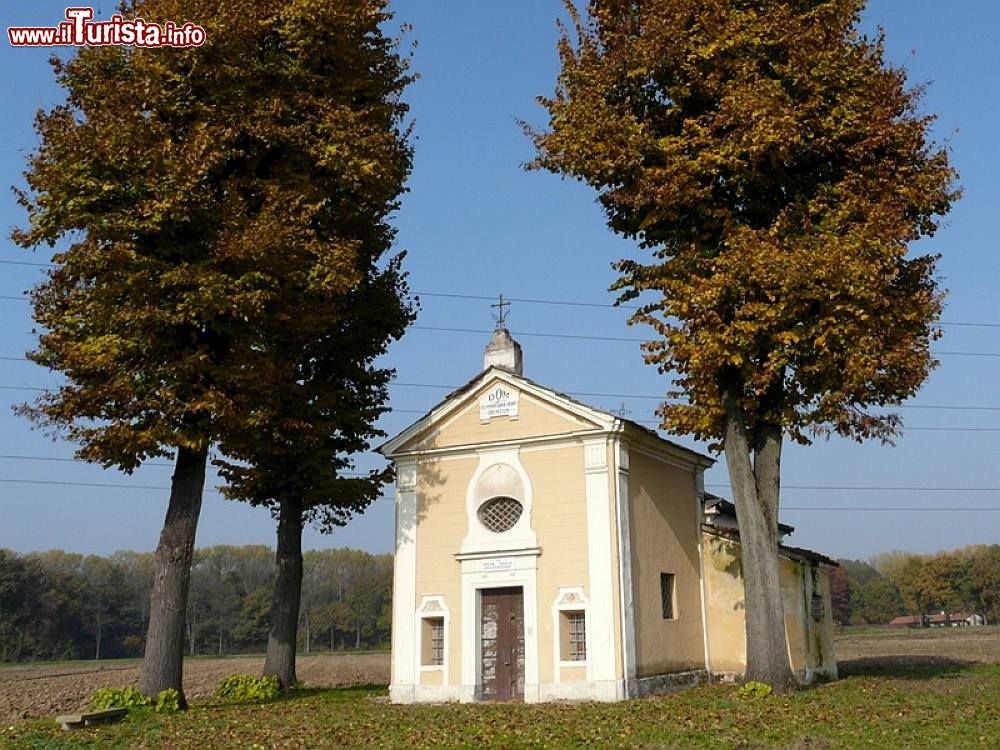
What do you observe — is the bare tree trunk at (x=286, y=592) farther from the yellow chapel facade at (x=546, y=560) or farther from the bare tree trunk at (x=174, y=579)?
the bare tree trunk at (x=174, y=579)

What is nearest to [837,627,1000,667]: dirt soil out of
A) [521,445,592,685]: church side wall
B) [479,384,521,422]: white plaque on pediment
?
[521,445,592,685]: church side wall

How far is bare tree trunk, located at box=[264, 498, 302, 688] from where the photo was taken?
21.1m

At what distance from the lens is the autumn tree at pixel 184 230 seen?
1612 centimetres

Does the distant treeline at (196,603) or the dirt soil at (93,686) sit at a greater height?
the distant treeline at (196,603)

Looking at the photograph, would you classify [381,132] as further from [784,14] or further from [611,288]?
[784,14]

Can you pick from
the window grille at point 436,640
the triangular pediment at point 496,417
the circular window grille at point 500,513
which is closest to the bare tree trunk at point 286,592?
the triangular pediment at point 496,417

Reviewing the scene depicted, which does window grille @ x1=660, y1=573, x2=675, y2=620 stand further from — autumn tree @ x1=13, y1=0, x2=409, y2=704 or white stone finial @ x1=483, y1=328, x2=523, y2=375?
autumn tree @ x1=13, y1=0, x2=409, y2=704

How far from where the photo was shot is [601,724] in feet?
45.8

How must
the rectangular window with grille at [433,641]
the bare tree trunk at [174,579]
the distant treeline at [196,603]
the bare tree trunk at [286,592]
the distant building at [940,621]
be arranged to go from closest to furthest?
the bare tree trunk at [174,579], the rectangular window with grille at [433,641], the bare tree trunk at [286,592], the distant treeline at [196,603], the distant building at [940,621]

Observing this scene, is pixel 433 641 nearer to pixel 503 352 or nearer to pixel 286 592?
pixel 286 592

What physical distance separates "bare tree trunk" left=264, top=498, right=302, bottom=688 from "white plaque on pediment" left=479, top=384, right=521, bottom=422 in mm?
4858

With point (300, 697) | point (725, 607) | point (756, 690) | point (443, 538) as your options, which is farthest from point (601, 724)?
point (725, 607)

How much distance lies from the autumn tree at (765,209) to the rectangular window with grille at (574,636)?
3.32 meters

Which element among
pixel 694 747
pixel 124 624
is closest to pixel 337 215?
pixel 694 747
